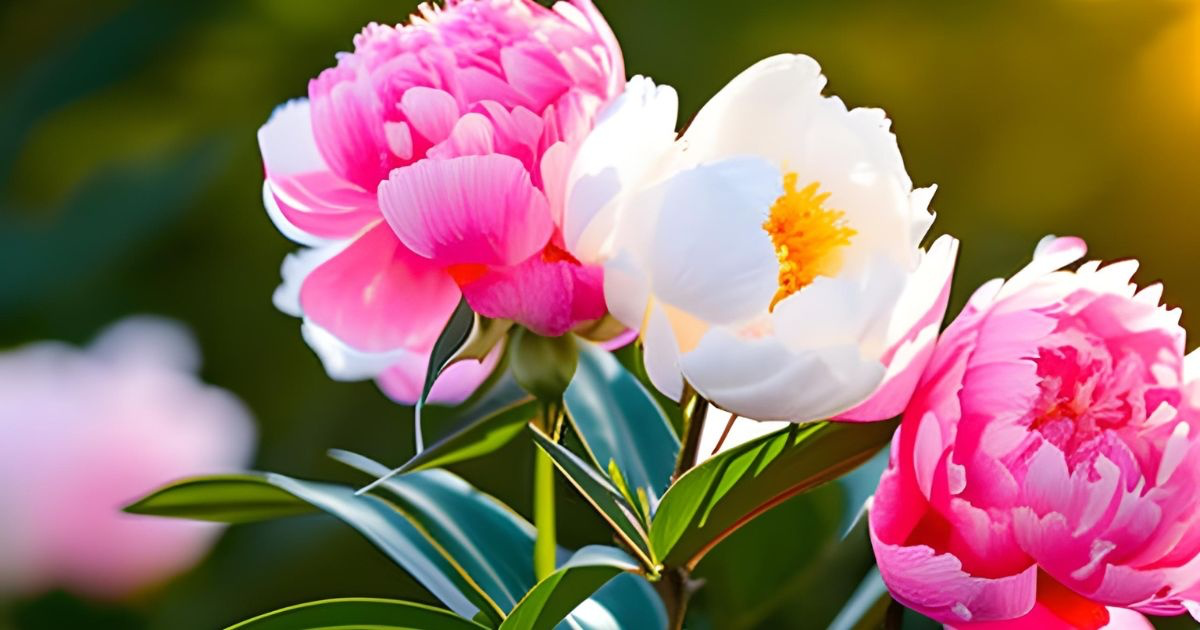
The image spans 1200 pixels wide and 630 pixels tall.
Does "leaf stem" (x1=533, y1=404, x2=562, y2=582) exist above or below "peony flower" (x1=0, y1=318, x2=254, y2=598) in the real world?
above

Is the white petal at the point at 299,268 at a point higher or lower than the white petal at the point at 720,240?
lower

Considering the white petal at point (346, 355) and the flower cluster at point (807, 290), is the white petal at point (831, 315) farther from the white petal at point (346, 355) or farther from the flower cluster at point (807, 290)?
the white petal at point (346, 355)

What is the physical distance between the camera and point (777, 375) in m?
0.29

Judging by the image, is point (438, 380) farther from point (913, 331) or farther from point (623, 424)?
point (913, 331)

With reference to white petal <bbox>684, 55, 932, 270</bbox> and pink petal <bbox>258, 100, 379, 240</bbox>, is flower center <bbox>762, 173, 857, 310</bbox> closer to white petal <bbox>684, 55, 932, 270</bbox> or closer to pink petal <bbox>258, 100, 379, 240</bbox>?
white petal <bbox>684, 55, 932, 270</bbox>

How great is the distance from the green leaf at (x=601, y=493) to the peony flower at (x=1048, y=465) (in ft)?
0.22

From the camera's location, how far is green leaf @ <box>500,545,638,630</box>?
1.08ft

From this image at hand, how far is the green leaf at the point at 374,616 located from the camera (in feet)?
1.18

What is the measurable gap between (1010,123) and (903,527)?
0.51m

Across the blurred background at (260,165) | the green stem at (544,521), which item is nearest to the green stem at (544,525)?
the green stem at (544,521)

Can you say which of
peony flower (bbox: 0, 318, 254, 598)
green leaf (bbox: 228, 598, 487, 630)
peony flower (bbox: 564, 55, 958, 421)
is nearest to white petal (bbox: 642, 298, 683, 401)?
peony flower (bbox: 564, 55, 958, 421)

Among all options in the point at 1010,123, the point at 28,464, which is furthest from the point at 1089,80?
the point at 28,464

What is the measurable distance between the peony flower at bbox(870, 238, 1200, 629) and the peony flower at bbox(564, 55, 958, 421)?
2 cm

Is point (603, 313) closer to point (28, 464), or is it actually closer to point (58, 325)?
point (28, 464)
